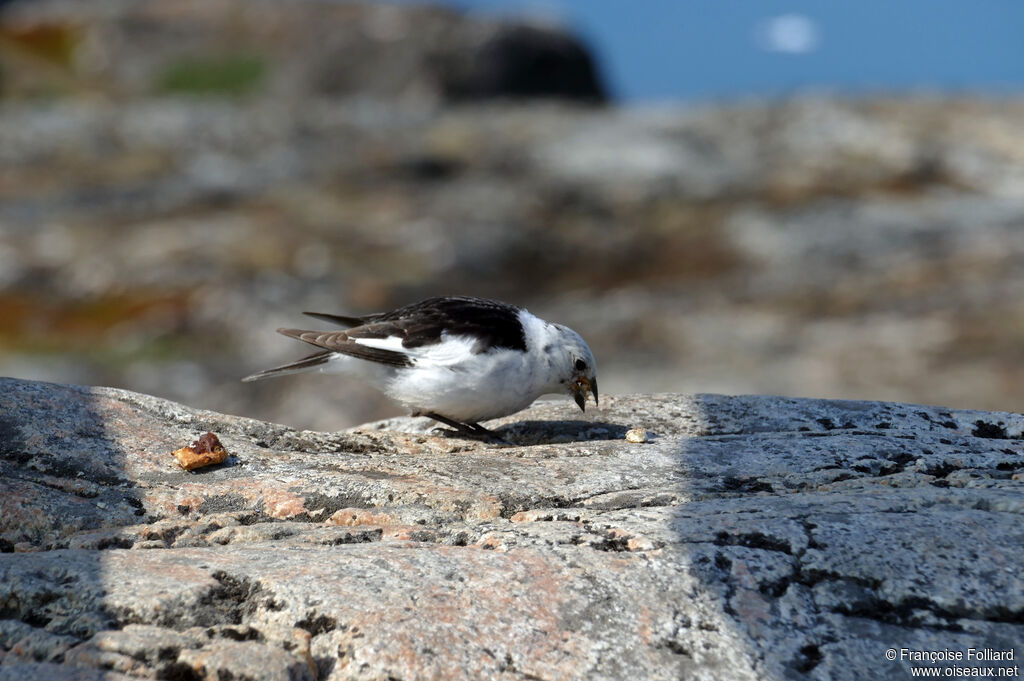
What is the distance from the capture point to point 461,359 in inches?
221

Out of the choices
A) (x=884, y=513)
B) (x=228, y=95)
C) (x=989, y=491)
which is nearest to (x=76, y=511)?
(x=884, y=513)

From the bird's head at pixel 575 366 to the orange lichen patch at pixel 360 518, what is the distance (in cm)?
182

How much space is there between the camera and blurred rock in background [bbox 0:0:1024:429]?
14.6 m

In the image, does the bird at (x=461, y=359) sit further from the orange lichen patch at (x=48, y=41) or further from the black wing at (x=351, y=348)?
the orange lichen patch at (x=48, y=41)

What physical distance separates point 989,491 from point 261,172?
19.5 metres

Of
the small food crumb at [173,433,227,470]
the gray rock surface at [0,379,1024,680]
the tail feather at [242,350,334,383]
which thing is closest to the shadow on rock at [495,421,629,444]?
the gray rock surface at [0,379,1024,680]

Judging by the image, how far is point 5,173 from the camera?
22.1 metres

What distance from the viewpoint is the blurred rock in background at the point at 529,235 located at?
14.6 metres

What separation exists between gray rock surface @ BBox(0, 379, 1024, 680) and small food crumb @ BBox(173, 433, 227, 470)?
5 centimetres

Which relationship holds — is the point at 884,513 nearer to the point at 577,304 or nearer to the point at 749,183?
the point at 577,304

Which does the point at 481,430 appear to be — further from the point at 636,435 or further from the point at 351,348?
the point at 636,435

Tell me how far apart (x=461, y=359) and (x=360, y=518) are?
59.4 inches

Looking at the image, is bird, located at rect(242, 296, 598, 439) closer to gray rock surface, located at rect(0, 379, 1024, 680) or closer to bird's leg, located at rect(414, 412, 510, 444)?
bird's leg, located at rect(414, 412, 510, 444)

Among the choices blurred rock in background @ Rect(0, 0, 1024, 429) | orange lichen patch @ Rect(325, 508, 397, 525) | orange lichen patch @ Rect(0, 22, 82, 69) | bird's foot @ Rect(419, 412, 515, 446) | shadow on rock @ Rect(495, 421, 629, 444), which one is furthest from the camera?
orange lichen patch @ Rect(0, 22, 82, 69)
